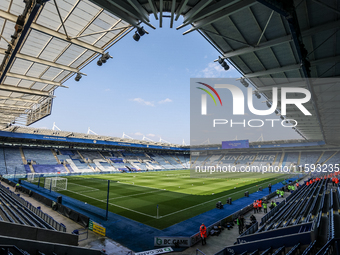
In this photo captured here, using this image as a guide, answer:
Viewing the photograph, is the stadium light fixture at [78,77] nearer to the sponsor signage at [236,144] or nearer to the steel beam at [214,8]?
the steel beam at [214,8]

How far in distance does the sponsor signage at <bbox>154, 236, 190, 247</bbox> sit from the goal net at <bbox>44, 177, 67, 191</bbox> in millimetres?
23074

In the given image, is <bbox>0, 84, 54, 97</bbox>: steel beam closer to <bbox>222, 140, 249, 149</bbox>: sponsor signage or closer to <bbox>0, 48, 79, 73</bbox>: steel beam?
<bbox>0, 48, 79, 73</bbox>: steel beam

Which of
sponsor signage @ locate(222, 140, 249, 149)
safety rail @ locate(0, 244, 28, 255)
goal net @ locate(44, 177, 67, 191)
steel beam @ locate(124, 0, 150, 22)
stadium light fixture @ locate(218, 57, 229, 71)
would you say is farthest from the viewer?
sponsor signage @ locate(222, 140, 249, 149)

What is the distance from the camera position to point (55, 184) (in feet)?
98.0

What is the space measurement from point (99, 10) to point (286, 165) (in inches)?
2954

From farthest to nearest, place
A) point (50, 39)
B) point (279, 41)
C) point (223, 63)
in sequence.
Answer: point (223, 63) → point (50, 39) → point (279, 41)

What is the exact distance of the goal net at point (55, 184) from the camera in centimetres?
2898

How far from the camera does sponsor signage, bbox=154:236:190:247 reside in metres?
11.6

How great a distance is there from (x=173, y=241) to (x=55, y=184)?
25.6 meters

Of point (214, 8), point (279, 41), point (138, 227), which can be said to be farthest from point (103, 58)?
point (138, 227)

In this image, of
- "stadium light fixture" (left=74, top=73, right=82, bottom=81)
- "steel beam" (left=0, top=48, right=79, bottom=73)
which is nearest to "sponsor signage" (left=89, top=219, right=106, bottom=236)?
"stadium light fixture" (left=74, top=73, right=82, bottom=81)

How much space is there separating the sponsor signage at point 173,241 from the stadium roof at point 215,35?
11.4 meters

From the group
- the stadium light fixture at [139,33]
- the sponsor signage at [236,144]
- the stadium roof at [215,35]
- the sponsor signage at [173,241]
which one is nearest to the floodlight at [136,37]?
the stadium light fixture at [139,33]

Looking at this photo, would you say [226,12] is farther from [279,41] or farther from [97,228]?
[97,228]
